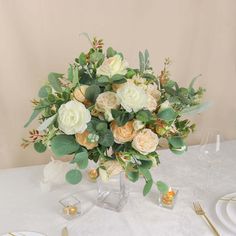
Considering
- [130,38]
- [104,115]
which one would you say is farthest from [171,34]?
[104,115]

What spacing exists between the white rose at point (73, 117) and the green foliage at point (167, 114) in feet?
0.65

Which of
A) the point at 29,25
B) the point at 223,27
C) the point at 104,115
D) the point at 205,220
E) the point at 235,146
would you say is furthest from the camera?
the point at 223,27

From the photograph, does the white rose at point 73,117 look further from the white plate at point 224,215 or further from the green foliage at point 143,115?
the white plate at point 224,215

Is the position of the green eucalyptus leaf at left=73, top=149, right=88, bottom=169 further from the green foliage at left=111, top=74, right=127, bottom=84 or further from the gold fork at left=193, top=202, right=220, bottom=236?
the gold fork at left=193, top=202, right=220, bottom=236

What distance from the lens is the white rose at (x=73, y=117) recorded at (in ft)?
2.97

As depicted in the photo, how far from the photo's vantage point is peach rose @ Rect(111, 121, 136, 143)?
962 millimetres

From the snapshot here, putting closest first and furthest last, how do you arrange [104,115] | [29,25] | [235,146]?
[104,115] < [29,25] < [235,146]

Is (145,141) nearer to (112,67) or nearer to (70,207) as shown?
(112,67)

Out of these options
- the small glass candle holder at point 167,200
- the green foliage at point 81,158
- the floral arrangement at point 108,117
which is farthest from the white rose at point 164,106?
the small glass candle holder at point 167,200

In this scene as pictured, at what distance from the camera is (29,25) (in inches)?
57.1

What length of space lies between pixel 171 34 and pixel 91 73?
29.5 inches

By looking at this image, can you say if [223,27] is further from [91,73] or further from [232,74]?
[91,73]

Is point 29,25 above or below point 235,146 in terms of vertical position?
above

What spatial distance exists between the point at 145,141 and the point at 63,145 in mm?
212
